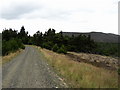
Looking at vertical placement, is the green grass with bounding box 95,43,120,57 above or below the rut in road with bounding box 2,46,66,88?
below

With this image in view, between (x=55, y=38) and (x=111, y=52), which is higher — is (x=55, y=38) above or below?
above

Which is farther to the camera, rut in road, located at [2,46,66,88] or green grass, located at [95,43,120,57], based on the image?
green grass, located at [95,43,120,57]

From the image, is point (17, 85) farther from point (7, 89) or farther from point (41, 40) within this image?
point (41, 40)

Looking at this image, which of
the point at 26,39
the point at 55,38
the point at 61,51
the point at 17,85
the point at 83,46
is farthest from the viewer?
the point at 26,39

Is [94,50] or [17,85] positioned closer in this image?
[17,85]

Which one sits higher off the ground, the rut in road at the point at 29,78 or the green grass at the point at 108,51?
the rut in road at the point at 29,78

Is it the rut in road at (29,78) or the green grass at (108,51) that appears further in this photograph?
the green grass at (108,51)

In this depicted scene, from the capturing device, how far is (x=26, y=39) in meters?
131

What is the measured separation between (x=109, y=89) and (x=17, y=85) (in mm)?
5037

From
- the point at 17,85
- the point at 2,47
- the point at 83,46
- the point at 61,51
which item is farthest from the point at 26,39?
the point at 17,85

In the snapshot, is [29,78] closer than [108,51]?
Yes

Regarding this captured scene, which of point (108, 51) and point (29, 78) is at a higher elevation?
point (29, 78)

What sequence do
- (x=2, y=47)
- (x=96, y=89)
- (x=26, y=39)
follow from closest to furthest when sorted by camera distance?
1. (x=96, y=89)
2. (x=2, y=47)
3. (x=26, y=39)

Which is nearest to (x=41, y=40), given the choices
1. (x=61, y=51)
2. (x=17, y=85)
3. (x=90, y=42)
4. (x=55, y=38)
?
(x=55, y=38)
